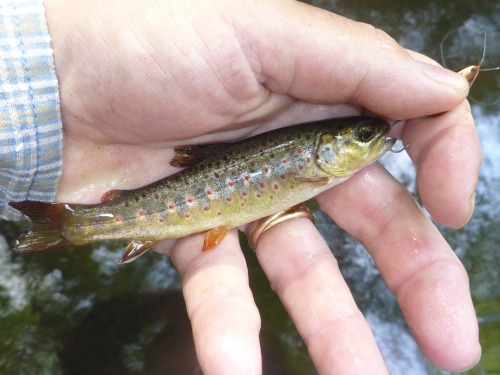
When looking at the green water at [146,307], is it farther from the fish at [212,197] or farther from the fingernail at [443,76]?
the fingernail at [443,76]

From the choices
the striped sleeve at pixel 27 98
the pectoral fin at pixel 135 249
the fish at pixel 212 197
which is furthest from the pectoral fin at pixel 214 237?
the striped sleeve at pixel 27 98

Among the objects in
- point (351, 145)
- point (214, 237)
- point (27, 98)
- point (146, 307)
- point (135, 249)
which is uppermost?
point (27, 98)

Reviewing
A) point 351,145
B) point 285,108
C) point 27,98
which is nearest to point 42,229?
point 27,98

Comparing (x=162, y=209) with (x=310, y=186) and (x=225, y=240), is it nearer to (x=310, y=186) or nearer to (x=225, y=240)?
(x=225, y=240)

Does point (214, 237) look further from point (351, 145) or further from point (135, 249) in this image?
point (351, 145)

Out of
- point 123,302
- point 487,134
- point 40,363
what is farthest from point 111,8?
point 487,134

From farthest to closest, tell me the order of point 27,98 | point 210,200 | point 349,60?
point 210,200 → point 27,98 → point 349,60
